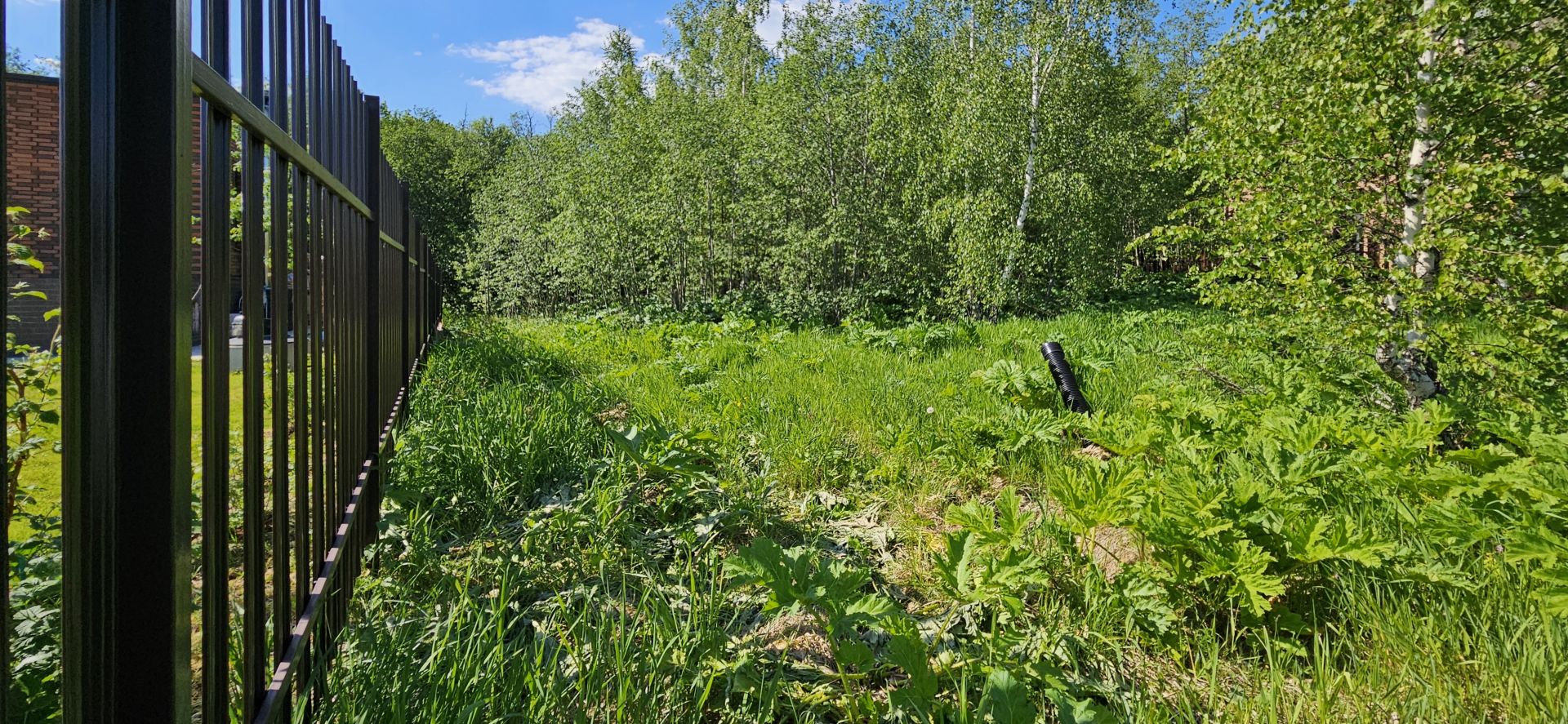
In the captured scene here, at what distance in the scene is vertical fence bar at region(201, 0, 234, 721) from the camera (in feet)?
3.94

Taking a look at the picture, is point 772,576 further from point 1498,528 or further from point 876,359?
point 876,359

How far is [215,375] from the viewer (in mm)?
1231

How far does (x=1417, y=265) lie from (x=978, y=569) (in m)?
4.03

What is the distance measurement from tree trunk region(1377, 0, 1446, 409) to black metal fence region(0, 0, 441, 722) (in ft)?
15.9

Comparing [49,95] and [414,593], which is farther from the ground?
[49,95]

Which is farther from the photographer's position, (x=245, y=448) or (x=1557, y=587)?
(x=1557, y=587)

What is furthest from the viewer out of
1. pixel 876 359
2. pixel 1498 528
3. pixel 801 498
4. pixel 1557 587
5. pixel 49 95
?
pixel 876 359

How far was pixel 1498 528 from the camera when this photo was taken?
2.45m

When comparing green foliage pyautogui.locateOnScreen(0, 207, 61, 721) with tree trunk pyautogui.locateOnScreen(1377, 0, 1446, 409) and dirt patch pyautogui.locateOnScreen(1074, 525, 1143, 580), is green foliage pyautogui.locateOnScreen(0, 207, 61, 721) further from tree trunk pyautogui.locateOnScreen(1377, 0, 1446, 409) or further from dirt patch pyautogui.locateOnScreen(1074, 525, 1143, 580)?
Answer: tree trunk pyautogui.locateOnScreen(1377, 0, 1446, 409)

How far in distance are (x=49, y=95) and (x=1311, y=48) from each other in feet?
20.3

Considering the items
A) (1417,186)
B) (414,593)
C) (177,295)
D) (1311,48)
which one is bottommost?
(414,593)

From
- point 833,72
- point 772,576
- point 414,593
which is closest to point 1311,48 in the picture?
point 772,576

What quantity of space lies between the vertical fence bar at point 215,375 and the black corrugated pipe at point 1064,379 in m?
4.55

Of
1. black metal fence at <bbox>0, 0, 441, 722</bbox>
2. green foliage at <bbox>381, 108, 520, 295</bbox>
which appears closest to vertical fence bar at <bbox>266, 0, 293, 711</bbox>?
black metal fence at <bbox>0, 0, 441, 722</bbox>
